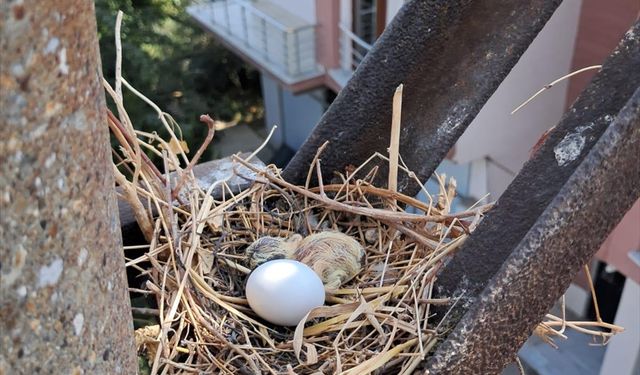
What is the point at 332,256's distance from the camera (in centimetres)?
106

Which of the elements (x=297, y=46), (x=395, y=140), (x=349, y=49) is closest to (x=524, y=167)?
(x=395, y=140)

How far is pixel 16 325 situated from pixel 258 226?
2.22ft

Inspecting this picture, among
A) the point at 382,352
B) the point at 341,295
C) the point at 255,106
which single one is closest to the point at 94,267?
the point at 382,352

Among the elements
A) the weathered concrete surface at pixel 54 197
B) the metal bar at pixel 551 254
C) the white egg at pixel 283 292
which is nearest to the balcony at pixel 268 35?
the white egg at pixel 283 292

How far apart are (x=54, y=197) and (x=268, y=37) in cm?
450

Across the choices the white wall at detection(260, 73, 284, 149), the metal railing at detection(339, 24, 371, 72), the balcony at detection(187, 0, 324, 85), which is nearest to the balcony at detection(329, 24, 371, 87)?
the metal railing at detection(339, 24, 371, 72)

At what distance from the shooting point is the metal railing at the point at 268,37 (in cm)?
450

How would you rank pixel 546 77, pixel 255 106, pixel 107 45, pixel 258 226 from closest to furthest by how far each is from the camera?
pixel 258 226
pixel 546 77
pixel 107 45
pixel 255 106

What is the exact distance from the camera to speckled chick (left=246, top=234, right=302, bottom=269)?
1.06 m

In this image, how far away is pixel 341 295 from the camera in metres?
1.09

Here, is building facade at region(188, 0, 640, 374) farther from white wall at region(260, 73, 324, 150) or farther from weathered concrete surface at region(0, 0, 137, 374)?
weathered concrete surface at region(0, 0, 137, 374)

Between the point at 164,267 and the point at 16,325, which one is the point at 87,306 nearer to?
the point at 16,325

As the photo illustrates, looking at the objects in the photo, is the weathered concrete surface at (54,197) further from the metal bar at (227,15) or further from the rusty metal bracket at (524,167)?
the metal bar at (227,15)

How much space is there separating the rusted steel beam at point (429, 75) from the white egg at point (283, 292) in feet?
0.64
